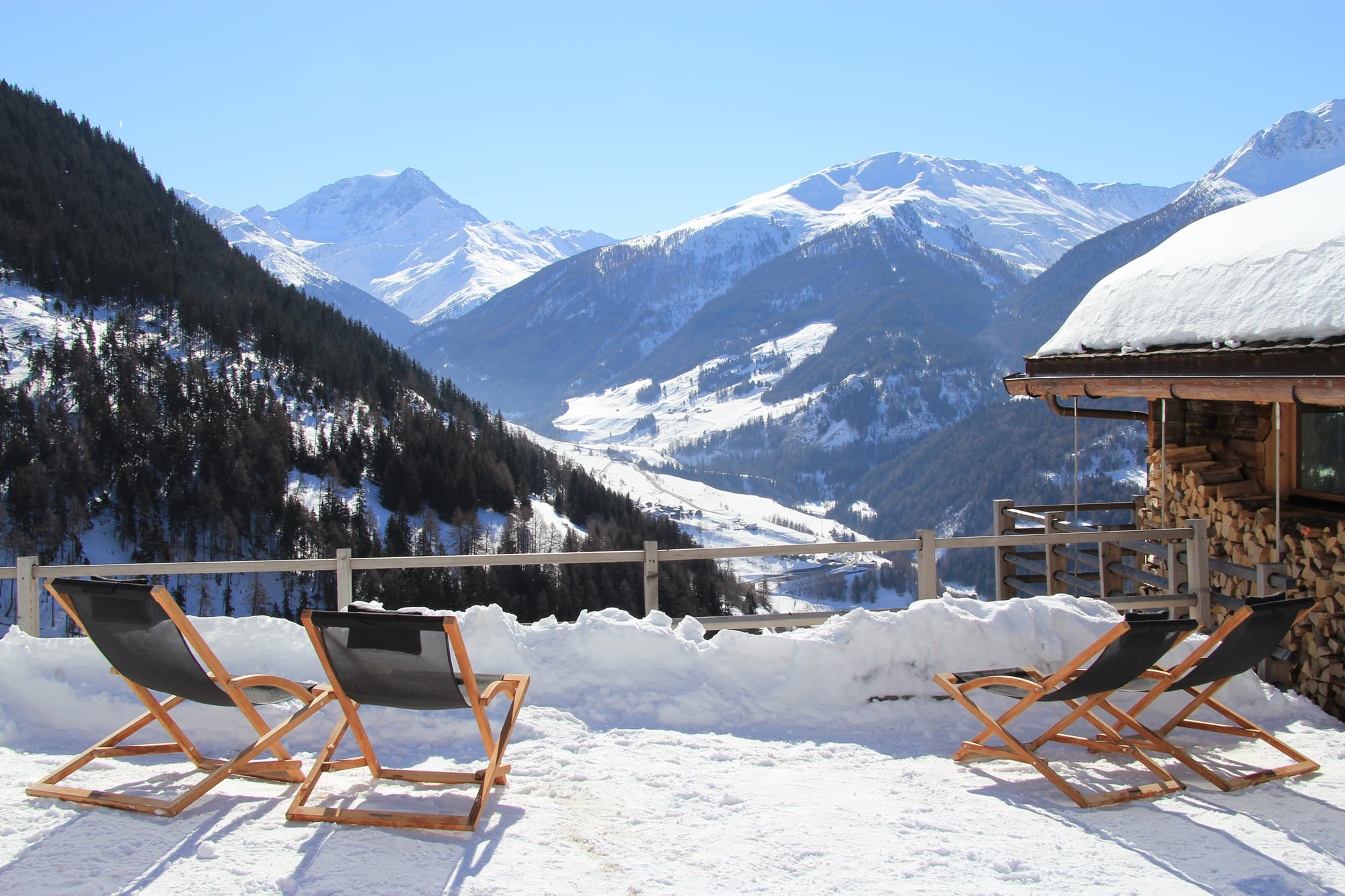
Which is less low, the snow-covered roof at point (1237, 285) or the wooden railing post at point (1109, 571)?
the snow-covered roof at point (1237, 285)

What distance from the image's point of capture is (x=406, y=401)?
64.2m

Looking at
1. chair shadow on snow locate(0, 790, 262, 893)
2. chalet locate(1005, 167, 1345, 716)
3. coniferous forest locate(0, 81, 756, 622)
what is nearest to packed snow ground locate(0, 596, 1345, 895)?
chair shadow on snow locate(0, 790, 262, 893)

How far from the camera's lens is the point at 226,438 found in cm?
5106

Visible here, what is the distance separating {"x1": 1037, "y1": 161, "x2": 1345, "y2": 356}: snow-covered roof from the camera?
542cm

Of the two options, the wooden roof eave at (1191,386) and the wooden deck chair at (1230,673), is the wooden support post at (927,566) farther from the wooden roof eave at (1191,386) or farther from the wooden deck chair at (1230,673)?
the wooden roof eave at (1191,386)

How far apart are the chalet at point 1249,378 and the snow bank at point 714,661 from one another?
1.76 m

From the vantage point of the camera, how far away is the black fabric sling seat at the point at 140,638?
11.2 ft

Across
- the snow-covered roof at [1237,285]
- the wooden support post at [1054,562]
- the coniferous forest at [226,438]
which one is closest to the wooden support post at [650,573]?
the snow-covered roof at [1237,285]

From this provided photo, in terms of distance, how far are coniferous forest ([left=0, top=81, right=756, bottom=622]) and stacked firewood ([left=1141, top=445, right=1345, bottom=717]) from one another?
36860mm

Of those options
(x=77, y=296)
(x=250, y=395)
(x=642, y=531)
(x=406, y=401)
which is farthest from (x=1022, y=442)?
(x=77, y=296)

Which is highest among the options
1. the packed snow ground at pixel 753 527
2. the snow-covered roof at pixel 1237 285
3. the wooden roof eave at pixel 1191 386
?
the snow-covered roof at pixel 1237 285

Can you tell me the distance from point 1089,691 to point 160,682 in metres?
4.15

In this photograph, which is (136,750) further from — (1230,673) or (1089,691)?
(1230,673)

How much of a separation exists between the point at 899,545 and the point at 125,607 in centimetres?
451
